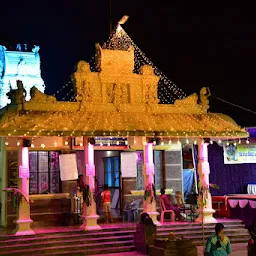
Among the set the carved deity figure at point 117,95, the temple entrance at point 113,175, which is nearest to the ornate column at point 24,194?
the carved deity figure at point 117,95

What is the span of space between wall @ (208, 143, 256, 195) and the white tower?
17780 mm

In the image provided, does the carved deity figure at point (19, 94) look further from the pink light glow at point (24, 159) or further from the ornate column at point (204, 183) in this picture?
the ornate column at point (204, 183)

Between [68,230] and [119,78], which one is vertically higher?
[119,78]

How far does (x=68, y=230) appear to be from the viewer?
44.8 ft

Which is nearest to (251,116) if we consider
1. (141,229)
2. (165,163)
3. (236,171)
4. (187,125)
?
(236,171)

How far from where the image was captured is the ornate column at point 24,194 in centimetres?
1325

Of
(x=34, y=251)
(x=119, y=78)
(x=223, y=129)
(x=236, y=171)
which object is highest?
(x=119, y=78)

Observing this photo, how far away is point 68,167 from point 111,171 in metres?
4.23

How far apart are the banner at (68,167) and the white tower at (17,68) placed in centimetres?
2040

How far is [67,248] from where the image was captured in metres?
12.7

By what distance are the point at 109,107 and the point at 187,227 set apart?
14.8 ft

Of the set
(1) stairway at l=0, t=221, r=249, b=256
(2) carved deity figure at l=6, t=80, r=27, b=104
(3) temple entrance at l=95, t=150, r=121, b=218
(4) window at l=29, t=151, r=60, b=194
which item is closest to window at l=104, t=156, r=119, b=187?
(3) temple entrance at l=95, t=150, r=121, b=218

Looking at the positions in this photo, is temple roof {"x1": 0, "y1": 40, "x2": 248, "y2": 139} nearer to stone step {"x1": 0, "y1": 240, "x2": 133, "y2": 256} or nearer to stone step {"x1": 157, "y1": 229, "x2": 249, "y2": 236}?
stone step {"x1": 157, "y1": 229, "x2": 249, "y2": 236}

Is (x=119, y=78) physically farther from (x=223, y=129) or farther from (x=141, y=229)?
(x=141, y=229)
